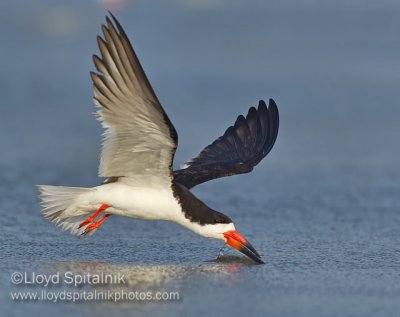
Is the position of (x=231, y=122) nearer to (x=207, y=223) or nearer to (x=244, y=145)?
(x=244, y=145)

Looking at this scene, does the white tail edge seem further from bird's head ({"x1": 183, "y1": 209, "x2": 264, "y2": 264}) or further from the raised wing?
bird's head ({"x1": 183, "y1": 209, "x2": 264, "y2": 264})

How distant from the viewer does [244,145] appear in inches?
341

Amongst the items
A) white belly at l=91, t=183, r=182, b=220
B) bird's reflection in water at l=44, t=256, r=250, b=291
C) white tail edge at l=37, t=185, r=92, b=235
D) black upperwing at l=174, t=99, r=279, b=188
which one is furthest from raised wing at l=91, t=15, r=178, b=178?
black upperwing at l=174, t=99, r=279, b=188

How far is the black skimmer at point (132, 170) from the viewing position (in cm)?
602

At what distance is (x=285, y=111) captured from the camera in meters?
12.8

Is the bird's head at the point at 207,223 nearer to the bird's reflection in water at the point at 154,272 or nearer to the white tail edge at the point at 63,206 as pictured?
the bird's reflection in water at the point at 154,272

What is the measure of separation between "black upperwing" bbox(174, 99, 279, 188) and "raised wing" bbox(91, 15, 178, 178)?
4.56 feet

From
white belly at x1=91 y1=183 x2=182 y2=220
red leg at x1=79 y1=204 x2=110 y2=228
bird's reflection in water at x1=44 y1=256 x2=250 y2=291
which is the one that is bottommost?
bird's reflection in water at x1=44 y1=256 x2=250 y2=291

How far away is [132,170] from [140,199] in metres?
0.23

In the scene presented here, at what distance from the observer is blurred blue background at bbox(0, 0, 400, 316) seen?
641 cm

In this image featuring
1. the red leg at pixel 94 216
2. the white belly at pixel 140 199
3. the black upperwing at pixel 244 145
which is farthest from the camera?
the black upperwing at pixel 244 145

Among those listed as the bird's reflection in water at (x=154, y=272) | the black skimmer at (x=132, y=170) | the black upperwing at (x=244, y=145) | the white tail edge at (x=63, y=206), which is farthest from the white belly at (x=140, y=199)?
the black upperwing at (x=244, y=145)

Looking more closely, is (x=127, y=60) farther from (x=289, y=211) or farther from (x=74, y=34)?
(x=74, y=34)

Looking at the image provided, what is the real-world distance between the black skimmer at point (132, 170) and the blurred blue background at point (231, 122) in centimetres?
28
